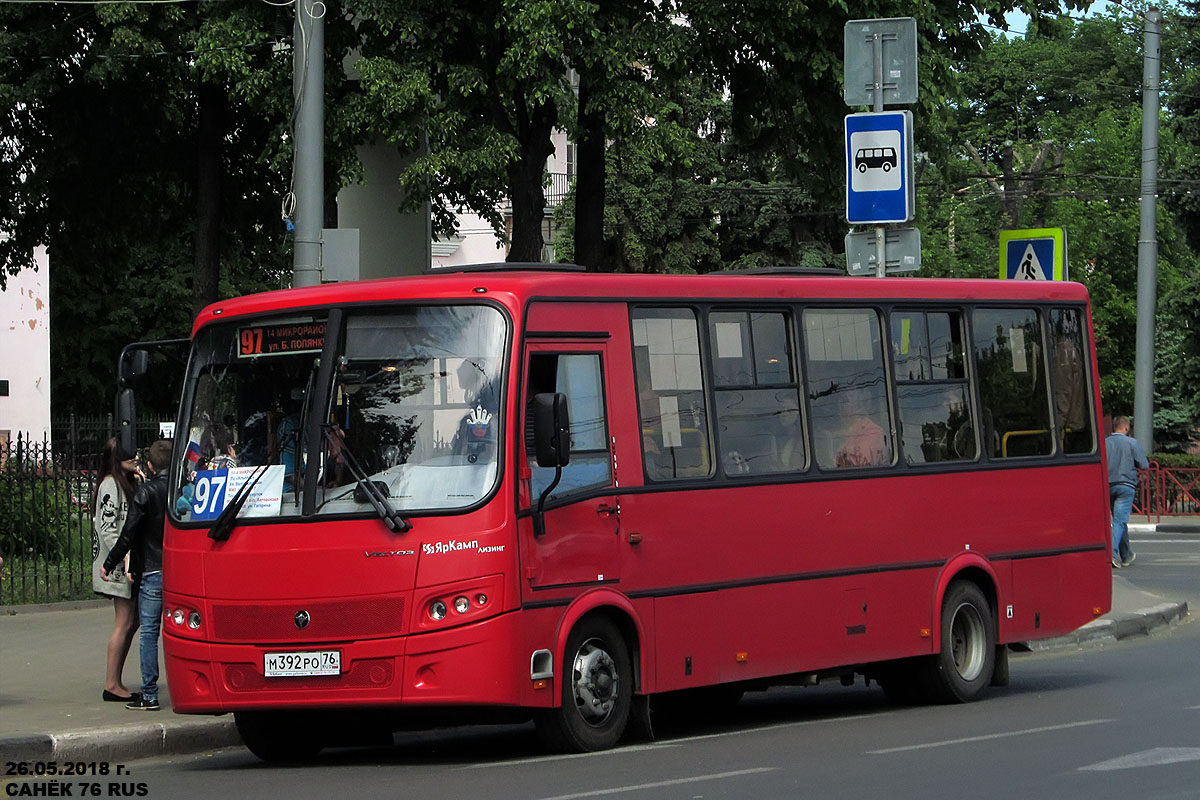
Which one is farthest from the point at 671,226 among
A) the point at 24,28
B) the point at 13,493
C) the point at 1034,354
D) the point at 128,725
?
the point at 128,725

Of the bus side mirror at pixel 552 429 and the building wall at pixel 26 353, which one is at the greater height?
the building wall at pixel 26 353

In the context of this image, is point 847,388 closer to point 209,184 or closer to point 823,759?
point 823,759

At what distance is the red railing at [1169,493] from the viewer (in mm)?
38594

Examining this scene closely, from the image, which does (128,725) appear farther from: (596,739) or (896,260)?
(896,260)

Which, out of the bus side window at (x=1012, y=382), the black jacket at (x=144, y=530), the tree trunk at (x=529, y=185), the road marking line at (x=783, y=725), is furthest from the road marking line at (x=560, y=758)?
the tree trunk at (x=529, y=185)

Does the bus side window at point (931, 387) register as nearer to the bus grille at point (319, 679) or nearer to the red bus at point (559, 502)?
the red bus at point (559, 502)

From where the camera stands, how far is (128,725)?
39.2ft

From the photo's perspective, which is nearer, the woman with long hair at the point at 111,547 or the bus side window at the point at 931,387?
the woman with long hair at the point at 111,547

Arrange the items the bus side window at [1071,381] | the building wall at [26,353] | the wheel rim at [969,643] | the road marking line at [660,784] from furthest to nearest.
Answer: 1. the building wall at [26,353]
2. the bus side window at [1071,381]
3. the wheel rim at [969,643]
4. the road marking line at [660,784]

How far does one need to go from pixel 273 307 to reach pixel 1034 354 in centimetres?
628

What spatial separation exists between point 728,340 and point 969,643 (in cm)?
332

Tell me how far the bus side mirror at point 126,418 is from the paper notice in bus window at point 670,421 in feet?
10.1

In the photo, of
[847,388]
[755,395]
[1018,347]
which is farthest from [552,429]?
[1018,347]

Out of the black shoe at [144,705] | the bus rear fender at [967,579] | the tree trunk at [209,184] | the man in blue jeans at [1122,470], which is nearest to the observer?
the black shoe at [144,705]
